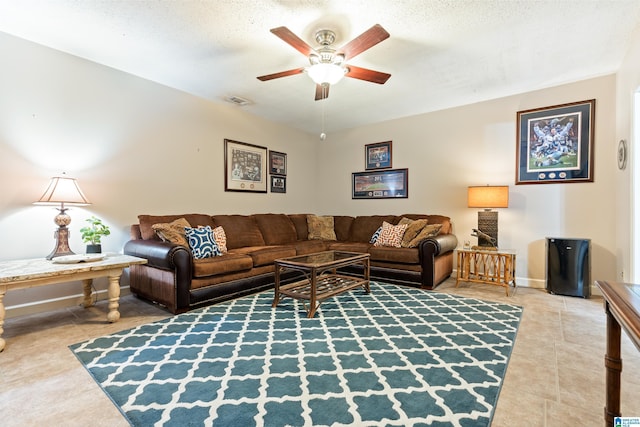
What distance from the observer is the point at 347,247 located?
4363 millimetres

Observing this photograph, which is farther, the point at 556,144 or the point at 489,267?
the point at 489,267

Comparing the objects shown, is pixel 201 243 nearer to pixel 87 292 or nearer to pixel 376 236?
pixel 87 292

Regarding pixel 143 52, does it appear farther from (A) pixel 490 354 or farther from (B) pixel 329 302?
(A) pixel 490 354

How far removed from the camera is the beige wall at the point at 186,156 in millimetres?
2846

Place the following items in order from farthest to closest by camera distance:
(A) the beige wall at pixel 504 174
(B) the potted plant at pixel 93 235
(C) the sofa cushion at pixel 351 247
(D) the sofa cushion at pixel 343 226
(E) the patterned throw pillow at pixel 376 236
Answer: (D) the sofa cushion at pixel 343 226 < (E) the patterned throw pillow at pixel 376 236 < (C) the sofa cushion at pixel 351 247 < (A) the beige wall at pixel 504 174 < (B) the potted plant at pixel 93 235

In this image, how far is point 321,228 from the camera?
5.12 metres

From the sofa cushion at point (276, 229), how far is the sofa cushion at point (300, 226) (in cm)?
7

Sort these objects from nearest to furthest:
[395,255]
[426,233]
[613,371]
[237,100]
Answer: [613,371] → [395,255] → [426,233] → [237,100]

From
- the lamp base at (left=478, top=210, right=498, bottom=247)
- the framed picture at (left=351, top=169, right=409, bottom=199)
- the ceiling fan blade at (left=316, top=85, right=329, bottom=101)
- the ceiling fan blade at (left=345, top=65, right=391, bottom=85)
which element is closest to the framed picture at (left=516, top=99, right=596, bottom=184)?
the lamp base at (left=478, top=210, right=498, bottom=247)

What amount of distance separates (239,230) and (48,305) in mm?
2099

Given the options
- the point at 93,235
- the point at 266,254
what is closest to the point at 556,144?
the point at 266,254

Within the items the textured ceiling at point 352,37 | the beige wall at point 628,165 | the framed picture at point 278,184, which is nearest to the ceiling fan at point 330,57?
the textured ceiling at point 352,37

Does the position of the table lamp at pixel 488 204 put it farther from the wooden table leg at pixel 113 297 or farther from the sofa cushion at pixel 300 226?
the wooden table leg at pixel 113 297

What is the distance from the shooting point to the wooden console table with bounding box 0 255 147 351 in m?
2.11
